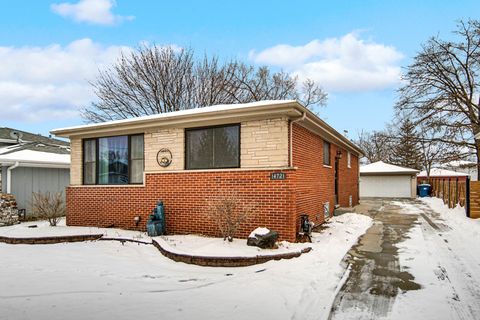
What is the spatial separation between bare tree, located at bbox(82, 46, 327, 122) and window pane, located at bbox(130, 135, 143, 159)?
1356 centimetres

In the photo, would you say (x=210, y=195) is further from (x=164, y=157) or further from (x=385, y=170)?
(x=385, y=170)

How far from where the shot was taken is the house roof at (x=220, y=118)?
7.07 meters

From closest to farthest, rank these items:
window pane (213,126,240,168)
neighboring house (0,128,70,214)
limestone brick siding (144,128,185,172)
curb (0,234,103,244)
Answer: window pane (213,126,240,168)
curb (0,234,103,244)
limestone brick siding (144,128,185,172)
neighboring house (0,128,70,214)

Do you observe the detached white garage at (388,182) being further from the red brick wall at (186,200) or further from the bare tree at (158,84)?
the red brick wall at (186,200)

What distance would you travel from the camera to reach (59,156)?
14.9m

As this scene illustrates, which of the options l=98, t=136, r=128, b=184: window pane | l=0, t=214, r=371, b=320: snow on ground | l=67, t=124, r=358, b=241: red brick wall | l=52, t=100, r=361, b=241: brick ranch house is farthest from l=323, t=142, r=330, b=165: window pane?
l=98, t=136, r=128, b=184: window pane

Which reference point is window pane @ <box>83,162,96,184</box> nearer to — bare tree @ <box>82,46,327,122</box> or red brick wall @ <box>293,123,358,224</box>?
red brick wall @ <box>293,123,358,224</box>

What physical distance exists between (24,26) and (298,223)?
423 inches

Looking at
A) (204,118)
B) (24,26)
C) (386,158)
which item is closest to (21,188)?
(24,26)

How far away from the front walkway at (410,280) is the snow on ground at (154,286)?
327 millimetres

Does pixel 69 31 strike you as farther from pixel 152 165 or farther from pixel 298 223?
pixel 298 223

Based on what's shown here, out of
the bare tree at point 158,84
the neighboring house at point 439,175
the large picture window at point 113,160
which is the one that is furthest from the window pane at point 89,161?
the neighboring house at point 439,175

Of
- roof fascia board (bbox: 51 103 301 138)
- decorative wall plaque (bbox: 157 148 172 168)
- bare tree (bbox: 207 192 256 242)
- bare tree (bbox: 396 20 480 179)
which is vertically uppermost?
bare tree (bbox: 396 20 480 179)

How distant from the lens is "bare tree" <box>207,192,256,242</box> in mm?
7156
